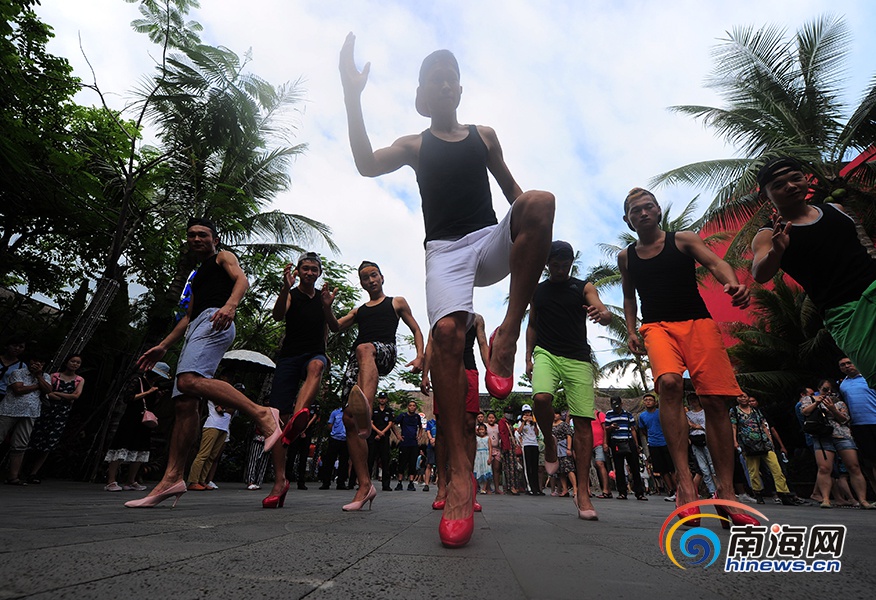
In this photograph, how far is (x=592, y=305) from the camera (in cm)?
410

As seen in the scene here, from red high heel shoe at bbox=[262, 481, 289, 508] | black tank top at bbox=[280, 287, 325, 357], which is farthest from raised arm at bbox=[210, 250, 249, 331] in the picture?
red high heel shoe at bbox=[262, 481, 289, 508]

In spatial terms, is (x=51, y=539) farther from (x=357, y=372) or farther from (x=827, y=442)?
(x=827, y=442)

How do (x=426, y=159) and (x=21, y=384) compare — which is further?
(x=21, y=384)

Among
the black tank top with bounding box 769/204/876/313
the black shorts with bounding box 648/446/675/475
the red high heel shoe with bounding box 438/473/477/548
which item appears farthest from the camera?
the black shorts with bounding box 648/446/675/475

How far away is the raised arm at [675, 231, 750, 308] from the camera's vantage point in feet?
9.71

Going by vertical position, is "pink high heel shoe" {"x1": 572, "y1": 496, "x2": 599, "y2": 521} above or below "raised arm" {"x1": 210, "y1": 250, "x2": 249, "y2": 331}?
below

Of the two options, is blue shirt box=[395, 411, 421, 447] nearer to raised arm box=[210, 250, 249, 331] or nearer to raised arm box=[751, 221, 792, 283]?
raised arm box=[210, 250, 249, 331]

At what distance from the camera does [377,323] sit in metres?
4.60

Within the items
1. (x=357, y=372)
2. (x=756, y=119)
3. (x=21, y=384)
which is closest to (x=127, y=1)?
(x=21, y=384)

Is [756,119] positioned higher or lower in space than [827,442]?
higher

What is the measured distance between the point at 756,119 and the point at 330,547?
62.4 ft

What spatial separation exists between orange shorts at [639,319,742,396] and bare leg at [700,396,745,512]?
0.21 ft

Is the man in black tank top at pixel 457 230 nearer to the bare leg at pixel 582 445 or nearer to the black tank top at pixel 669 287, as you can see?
the black tank top at pixel 669 287

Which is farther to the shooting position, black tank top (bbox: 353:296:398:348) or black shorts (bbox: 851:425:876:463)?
black shorts (bbox: 851:425:876:463)
